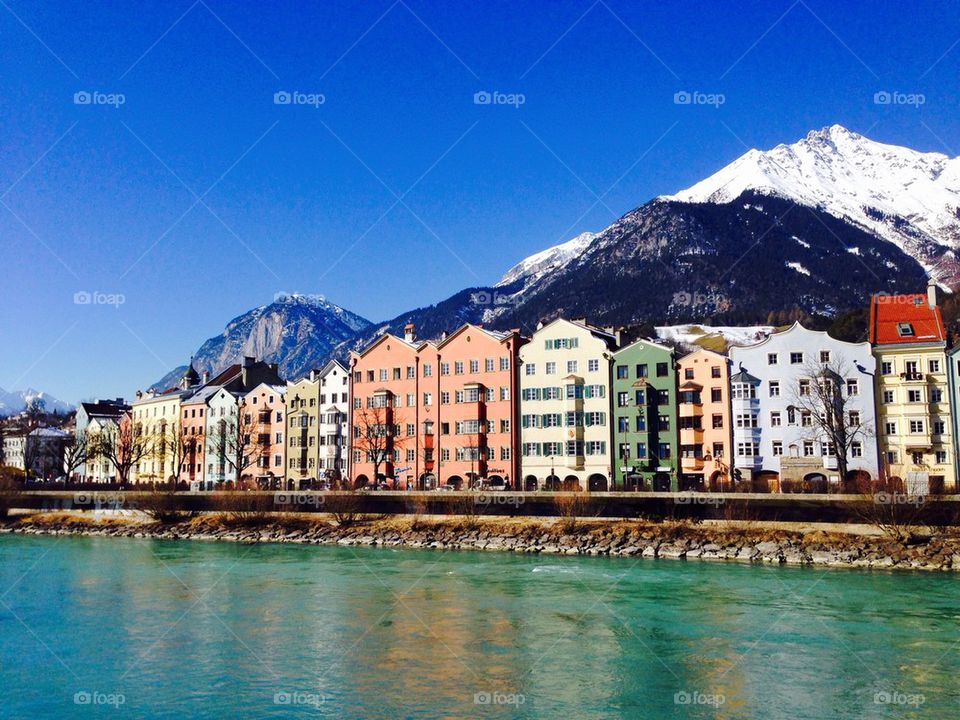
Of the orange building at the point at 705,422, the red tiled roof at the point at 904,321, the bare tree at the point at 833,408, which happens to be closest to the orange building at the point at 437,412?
the orange building at the point at 705,422

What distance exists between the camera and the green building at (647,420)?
73812mm

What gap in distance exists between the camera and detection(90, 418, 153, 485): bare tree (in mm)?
107875

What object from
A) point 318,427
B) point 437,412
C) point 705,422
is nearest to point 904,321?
point 705,422

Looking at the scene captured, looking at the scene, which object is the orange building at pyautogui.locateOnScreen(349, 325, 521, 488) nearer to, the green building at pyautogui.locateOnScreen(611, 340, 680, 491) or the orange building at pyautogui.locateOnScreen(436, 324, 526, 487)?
the orange building at pyautogui.locateOnScreen(436, 324, 526, 487)

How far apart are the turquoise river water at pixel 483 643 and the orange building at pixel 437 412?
3175cm

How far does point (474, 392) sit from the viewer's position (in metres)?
81.6

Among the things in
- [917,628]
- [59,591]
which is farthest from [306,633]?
[917,628]

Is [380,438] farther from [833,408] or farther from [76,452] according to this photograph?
[76,452]

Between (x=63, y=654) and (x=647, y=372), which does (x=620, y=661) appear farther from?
(x=647, y=372)

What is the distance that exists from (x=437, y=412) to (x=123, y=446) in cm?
4992

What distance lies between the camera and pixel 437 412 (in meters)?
83.8

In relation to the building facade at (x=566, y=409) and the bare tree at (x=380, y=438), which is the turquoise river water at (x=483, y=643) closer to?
the building facade at (x=566, y=409)

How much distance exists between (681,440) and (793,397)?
9.56m

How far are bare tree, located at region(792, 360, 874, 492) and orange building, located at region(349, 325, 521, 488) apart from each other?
25.2 meters
